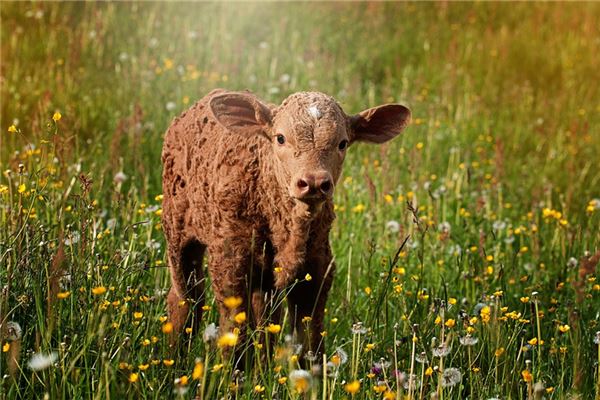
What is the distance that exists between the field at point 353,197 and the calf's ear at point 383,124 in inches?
17.2

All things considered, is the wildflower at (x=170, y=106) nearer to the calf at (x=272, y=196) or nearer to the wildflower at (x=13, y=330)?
the calf at (x=272, y=196)

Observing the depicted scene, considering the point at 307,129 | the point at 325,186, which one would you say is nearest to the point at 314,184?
the point at 325,186

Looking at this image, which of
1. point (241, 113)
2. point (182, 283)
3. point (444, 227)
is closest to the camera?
point (241, 113)

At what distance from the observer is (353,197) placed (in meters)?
5.89

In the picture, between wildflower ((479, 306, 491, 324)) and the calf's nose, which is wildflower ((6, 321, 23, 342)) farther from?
wildflower ((479, 306, 491, 324))

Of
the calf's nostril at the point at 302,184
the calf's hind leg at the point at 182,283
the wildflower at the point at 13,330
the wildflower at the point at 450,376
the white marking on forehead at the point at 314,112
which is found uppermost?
the white marking on forehead at the point at 314,112

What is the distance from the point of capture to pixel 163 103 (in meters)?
7.23

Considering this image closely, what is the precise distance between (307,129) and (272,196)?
40 centimetres

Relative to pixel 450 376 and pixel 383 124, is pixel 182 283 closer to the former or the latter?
pixel 383 124

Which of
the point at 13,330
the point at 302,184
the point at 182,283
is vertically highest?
the point at 302,184

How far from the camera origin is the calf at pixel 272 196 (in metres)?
3.55

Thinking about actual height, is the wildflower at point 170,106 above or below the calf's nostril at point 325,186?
below

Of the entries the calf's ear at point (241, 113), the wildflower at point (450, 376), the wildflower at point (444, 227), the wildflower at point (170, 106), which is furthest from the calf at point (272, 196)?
the wildflower at point (170, 106)

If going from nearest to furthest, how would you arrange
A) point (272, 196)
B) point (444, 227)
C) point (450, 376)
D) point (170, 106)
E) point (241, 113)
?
1. point (450, 376)
2. point (272, 196)
3. point (241, 113)
4. point (444, 227)
5. point (170, 106)
